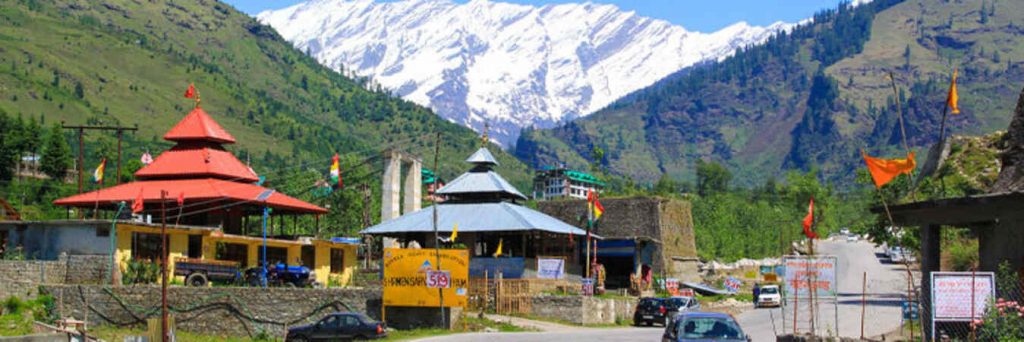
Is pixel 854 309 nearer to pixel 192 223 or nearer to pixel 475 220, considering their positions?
pixel 475 220

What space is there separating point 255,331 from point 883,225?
31414mm

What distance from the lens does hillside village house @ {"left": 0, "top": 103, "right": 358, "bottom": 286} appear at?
158 feet

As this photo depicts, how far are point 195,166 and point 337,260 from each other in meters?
8.95

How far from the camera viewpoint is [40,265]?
149 ft


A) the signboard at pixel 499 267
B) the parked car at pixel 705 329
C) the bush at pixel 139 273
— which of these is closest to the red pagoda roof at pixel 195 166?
the bush at pixel 139 273

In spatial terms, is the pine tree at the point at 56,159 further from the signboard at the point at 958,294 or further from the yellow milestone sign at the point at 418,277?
the signboard at the point at 958,294

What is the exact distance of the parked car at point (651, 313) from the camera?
48156 mm

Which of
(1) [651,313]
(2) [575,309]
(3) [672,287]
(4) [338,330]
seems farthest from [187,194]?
(3) [672,287]

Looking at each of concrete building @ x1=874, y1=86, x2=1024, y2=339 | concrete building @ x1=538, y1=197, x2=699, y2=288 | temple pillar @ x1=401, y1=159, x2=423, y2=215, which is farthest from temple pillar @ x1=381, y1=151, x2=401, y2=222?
concrete building @ x1=874, y1=86, x2=1024, y2=339

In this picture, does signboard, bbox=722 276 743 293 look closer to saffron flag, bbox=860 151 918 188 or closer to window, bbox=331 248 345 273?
window, bbox=331 248 345 273

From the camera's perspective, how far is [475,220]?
56875 millimetres

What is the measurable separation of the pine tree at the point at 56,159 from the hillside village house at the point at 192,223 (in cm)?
7885

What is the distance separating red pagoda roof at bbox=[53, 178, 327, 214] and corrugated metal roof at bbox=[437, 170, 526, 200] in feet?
26.7

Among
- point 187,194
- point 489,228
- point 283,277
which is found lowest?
point 283,277
